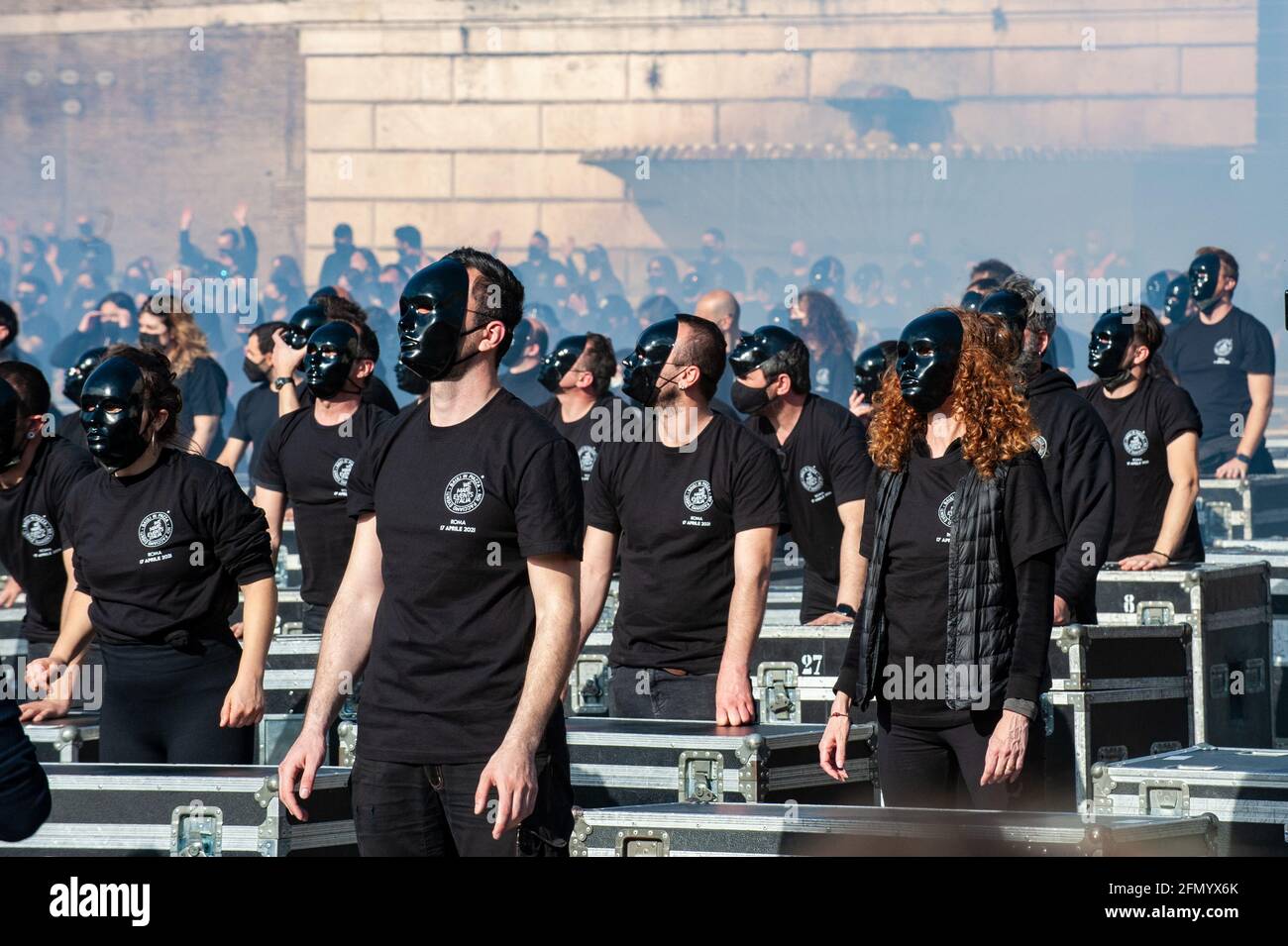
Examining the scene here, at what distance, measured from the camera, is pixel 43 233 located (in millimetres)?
38125

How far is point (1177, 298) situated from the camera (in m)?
15.7

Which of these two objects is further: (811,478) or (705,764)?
(811,478)

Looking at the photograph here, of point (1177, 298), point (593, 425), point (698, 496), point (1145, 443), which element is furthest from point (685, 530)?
point (1177, 298)

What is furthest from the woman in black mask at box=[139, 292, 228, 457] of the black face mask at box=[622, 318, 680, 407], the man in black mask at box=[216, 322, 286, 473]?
the black face mask at box=[622, 318, 680, 407]

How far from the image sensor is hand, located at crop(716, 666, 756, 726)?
7.12 meters

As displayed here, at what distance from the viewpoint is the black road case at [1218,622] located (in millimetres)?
9008

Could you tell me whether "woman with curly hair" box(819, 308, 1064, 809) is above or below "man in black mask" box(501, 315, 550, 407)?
below

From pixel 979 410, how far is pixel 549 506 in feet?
4.68

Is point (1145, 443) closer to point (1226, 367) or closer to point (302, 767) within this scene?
point (1226, 367)

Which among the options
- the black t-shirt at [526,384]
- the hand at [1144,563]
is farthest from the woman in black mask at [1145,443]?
the black t-shirt at [526,384]

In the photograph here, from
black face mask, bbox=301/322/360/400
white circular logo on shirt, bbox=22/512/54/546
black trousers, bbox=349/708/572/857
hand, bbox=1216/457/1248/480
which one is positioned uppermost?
black face mask, bbox=301/322/360/400

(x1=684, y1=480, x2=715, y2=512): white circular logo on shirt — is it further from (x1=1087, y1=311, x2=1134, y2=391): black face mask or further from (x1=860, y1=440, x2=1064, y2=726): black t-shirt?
(x1=1087, y1=311, x2=1134, y2=391): black face mask

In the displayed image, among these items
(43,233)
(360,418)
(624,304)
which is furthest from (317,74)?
(360,418)

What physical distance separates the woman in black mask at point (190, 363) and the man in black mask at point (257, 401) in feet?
1.77
